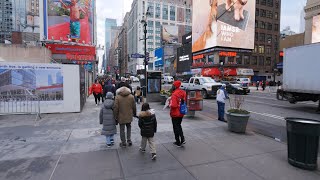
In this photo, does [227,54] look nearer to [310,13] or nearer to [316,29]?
[316,29]

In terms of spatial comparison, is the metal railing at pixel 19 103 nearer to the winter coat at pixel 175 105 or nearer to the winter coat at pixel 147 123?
the winter coat at pixel 147 123

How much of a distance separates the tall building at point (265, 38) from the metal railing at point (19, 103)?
61.2 metres

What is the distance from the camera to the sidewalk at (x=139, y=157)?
4.25 m

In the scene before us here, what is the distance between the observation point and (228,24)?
5750 cm

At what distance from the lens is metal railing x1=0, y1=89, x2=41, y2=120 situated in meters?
10.2

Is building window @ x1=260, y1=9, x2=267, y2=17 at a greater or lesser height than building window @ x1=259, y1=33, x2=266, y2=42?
greater

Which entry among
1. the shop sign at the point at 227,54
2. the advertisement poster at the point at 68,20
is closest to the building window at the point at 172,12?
the shop sign at the point at 227,54

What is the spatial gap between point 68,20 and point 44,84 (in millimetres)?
13895

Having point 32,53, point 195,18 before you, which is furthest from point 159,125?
point 195,18

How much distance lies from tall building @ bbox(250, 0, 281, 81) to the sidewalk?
61.3m

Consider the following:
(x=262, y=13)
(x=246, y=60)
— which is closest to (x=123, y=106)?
(x=246, y=60)

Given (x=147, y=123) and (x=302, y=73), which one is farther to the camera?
(x=302, y=73)

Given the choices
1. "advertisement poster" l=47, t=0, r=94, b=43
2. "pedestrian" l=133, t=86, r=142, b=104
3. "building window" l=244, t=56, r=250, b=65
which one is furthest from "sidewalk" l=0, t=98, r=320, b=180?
"building window" l=244, t=56, r=250, b=65

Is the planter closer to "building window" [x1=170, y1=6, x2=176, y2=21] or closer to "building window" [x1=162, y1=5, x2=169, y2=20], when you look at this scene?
"building window" [x1=162, y1=5, x2=169, y2=20]
